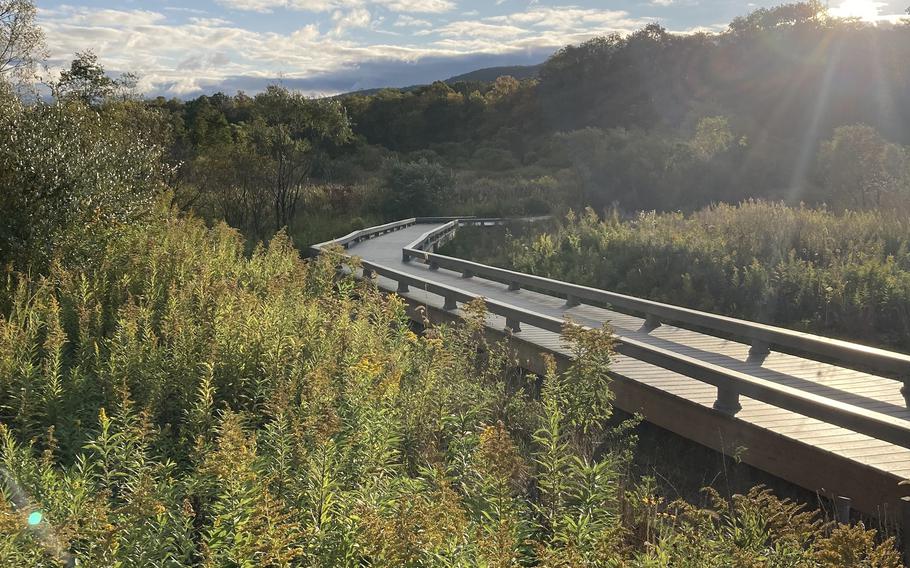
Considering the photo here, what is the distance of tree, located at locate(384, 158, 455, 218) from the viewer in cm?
3650

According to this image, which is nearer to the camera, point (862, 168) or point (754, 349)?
point (754, 349)

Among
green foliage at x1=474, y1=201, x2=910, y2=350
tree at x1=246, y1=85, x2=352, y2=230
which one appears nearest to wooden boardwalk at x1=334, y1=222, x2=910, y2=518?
green foliage at x1=474, y1=201, x2=910, y2=350

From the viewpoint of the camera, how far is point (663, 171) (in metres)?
36.3

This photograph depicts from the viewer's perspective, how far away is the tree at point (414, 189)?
3650cm

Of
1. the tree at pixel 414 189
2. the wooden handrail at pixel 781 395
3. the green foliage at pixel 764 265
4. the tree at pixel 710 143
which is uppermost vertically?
the tree at pixel 710 143

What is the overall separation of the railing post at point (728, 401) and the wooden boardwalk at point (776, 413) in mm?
63

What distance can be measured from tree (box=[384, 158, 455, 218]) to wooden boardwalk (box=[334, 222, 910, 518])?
81.8 ft

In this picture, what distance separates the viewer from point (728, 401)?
723 cm

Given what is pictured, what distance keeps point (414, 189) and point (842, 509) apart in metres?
32.4

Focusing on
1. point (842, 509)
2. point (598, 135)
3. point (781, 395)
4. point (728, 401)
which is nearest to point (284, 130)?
point (598, 135)

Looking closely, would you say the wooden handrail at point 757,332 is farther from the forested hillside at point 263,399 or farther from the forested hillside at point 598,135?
→ the forested hillside at point 598,135

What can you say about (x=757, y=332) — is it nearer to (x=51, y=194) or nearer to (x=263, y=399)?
(x=263, y=399)

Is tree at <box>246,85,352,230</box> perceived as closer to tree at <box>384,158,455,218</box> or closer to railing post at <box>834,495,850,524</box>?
tree at <box>384,158,455,218</box>

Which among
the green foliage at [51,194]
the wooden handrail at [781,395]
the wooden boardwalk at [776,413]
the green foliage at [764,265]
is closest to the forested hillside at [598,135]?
the green foliage at [764,265]
